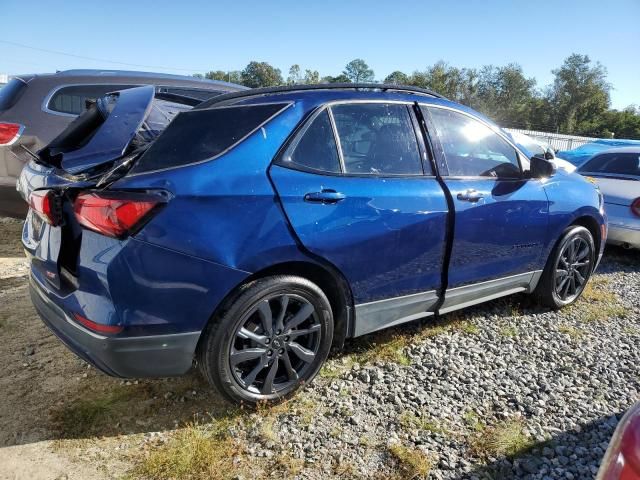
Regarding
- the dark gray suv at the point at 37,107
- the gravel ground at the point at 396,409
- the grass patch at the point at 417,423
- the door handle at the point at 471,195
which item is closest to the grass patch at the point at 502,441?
the gravel ground at the point at 396,409

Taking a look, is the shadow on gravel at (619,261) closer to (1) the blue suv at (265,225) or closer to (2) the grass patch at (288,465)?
(1) the blue suv at (265,225)

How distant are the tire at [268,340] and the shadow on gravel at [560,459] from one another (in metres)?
1.01

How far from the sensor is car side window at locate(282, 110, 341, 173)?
250 centimetres

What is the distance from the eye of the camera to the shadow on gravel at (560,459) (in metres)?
2.22

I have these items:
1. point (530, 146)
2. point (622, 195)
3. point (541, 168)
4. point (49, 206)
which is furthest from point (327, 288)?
point (530, 146)

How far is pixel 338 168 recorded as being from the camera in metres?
2.62

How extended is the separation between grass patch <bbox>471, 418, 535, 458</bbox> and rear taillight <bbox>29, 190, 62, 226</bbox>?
2347 mm

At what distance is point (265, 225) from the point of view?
2.31 m

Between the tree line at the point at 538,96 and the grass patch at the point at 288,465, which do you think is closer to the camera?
the grass patch at the point at 288,465

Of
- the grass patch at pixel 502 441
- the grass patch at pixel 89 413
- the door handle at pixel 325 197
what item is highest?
the door handle at pixel 325 197

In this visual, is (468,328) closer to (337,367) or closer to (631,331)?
(337,367)

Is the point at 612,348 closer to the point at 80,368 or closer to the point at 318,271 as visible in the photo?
the point at 318,271

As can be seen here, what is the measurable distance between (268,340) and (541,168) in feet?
7.91

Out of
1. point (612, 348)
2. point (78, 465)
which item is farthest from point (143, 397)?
point (612, 348)
